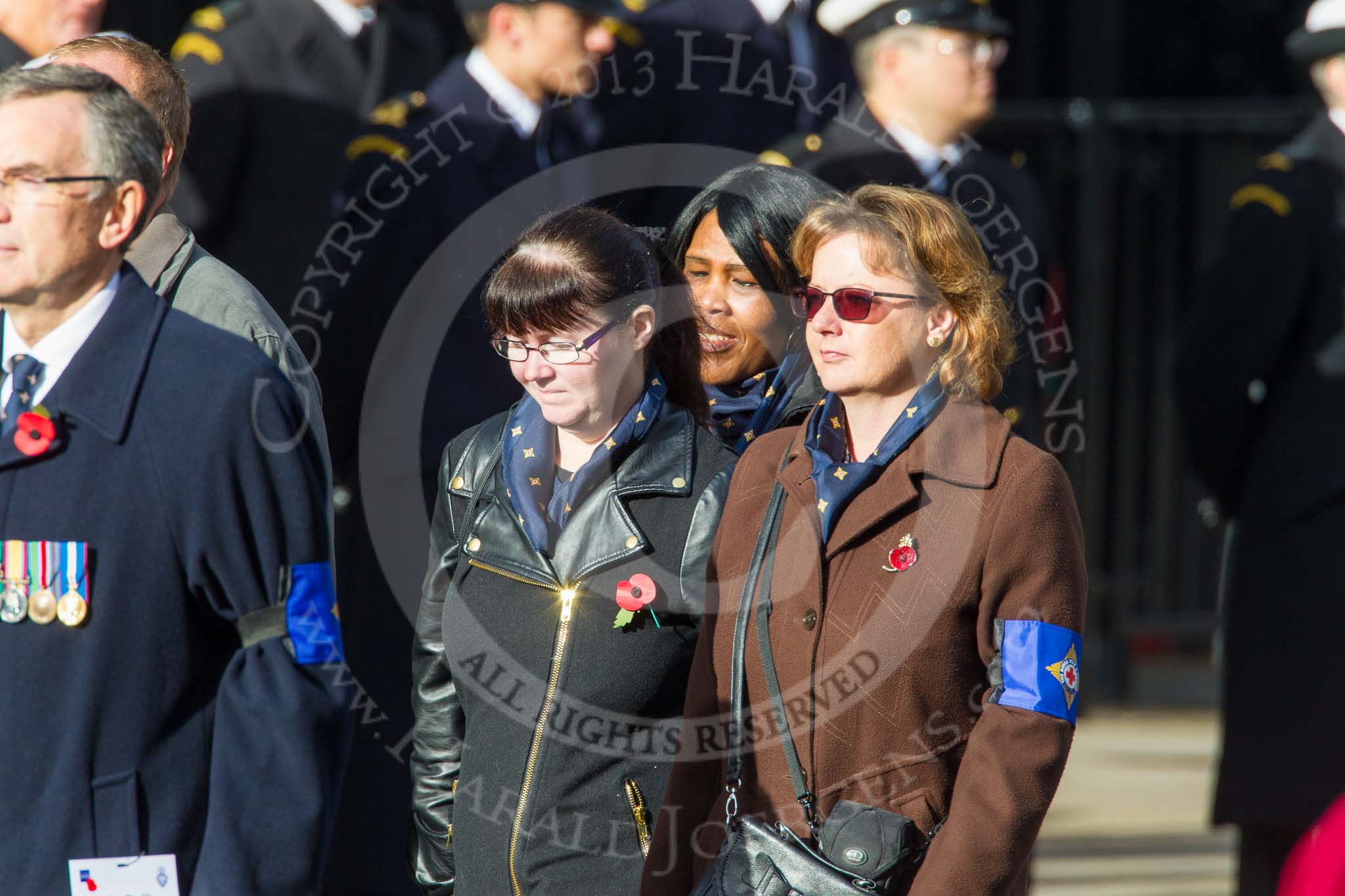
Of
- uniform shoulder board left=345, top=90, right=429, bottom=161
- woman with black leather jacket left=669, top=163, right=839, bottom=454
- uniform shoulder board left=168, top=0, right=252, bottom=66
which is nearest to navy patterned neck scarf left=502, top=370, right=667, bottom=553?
woman with black leather jacket left=669, top=163, right=839, bottom=454

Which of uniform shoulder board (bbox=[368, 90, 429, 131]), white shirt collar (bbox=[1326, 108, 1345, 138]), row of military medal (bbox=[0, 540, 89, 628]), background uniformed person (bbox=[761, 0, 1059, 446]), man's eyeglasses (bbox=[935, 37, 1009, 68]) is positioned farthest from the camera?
white shirt collar (bbox=[1326, 108, 1345, 138])

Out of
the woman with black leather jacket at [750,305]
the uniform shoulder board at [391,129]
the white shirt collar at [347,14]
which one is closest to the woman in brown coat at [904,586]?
the woman with black leather jacket at [750,305]

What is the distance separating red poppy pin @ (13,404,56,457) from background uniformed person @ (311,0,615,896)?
1602 mm

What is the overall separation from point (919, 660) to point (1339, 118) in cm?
274

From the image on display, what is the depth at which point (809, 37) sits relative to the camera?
523 centimetres

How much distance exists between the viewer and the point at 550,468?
110 inches

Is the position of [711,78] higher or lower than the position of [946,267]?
higher

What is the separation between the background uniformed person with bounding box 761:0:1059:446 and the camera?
156 inches

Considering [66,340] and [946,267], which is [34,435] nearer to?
[66,340]

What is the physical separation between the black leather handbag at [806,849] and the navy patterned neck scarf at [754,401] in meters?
0.63

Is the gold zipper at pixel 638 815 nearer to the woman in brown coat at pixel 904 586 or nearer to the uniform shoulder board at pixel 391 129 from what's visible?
the woman in brown coat at pixel 904 586

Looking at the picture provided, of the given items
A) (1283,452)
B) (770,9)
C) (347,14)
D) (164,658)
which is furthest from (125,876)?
(770,9)

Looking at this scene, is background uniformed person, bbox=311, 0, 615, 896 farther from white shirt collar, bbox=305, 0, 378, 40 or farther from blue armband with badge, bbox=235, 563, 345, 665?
blue armband with badge, bbox=235, 563, 345, 665

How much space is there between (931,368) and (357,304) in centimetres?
173
